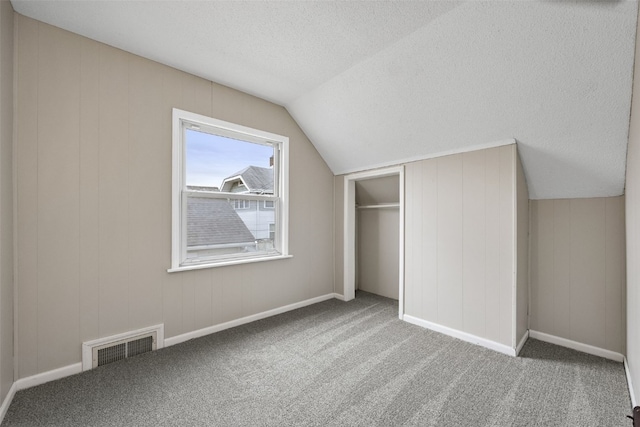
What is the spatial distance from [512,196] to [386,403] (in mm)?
1887

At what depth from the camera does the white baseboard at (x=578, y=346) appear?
224 centimetres

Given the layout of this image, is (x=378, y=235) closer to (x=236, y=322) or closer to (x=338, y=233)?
(x=338, y=233)

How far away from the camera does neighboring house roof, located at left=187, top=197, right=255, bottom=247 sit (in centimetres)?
267

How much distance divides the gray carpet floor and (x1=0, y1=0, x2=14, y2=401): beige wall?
313 millimetres

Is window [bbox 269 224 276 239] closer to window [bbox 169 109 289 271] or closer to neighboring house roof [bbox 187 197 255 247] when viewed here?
window [bbox 169 109 289 271]

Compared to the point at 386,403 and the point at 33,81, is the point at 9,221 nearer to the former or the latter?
the point at 33,81

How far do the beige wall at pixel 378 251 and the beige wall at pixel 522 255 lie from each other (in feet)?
4.90

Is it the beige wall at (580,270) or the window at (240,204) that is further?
the window at (240,204)

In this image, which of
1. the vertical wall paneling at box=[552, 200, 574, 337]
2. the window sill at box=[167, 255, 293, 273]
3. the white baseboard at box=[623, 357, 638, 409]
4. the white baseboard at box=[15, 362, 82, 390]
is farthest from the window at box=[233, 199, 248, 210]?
the white baseboard at box=[623, 357, 638, 409]

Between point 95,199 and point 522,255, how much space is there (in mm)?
3570

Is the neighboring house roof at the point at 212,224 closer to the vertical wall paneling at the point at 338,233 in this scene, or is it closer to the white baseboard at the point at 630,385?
the vertical wall paneling at the point at 338,233

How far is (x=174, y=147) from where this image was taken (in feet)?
8.09

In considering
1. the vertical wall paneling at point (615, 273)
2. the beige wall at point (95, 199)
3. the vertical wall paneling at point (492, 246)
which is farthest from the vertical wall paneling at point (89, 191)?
the vertical wall paneling at point (615, 273)

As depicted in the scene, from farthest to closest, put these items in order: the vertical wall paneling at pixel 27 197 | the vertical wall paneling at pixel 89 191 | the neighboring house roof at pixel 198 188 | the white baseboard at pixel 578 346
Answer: the neighboring house roof at pixel 198 188
the white baseboard at pixel 578 346
the vertical wall paneling at pixel 89 191
the vertical wall paneling at pixel 27 197
